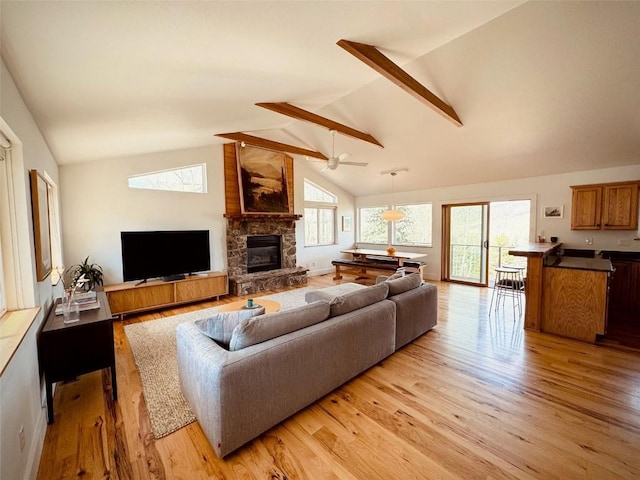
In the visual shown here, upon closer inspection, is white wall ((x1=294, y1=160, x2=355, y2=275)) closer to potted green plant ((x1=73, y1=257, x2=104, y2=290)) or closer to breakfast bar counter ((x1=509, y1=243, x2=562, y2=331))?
potted green plant ((x1=73, y1=257, x2=104, y2=290))

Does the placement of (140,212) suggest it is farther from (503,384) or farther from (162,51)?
(503,384)

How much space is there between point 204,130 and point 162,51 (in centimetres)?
249

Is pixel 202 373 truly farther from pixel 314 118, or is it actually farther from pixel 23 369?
pixel 314 118

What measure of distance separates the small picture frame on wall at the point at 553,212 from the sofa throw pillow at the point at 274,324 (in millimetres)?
5448

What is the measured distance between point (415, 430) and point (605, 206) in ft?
17.2

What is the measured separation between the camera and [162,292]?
4.62 m

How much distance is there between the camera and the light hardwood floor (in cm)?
164

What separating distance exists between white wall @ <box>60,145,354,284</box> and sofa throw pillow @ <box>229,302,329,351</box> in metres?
3.88

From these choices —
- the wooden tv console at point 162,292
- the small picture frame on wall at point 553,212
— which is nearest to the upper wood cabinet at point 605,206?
the small picture frame on wall at point 553,212

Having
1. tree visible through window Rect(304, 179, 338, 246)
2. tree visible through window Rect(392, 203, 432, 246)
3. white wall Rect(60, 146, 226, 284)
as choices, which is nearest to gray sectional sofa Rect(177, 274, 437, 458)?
white wall Rect(60, 146, 226, 284)

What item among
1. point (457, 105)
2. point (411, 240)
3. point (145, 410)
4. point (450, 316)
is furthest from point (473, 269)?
point (145, 410)

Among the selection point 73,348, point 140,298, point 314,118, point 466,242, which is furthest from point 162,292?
point 466,242

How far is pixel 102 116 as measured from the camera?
2551mm

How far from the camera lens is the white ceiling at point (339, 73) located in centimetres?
149
